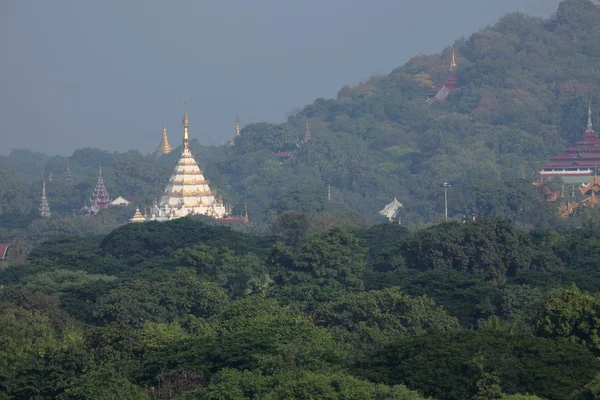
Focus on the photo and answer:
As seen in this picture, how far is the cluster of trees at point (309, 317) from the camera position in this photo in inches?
1485

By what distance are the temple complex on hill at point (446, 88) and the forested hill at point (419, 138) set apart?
0.64 metres

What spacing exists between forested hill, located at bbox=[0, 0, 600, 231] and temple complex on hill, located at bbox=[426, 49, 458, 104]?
2.08 feet

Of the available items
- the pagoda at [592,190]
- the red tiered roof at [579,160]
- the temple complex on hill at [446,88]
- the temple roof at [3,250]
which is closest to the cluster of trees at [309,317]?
the temple roof at [3,250]

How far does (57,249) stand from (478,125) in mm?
66231

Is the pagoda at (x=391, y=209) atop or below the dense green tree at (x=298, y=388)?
atop

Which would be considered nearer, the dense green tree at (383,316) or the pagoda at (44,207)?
the dense green tree at (383,316)

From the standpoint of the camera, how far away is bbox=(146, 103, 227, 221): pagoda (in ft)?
308

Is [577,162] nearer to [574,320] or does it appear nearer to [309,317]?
[309,317]

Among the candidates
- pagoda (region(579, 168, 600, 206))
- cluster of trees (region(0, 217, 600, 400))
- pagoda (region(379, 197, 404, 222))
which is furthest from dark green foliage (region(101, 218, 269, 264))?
pagoda (region(579, 168, 600, 206))

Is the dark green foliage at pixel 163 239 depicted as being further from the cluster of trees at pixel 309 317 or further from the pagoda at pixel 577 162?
the pagoda at pixel 577 162

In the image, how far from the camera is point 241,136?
137 metres

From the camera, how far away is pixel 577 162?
110938 millimetres

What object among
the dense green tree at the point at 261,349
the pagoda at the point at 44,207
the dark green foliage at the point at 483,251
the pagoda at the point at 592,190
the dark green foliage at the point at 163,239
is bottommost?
the dense green tree at the point at 261,349

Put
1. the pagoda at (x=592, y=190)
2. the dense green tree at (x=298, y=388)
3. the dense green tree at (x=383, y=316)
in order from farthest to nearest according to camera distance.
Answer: the pagoda at (x=592, y=190) < the dense green tree at (x=383, y=316) < the dense green tree at (x=298, y=388)
